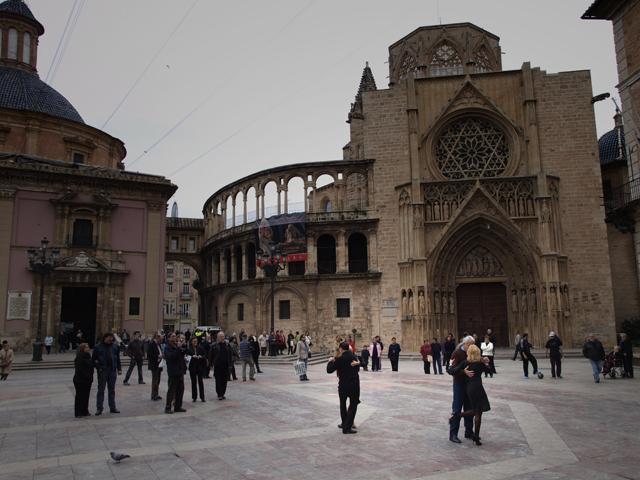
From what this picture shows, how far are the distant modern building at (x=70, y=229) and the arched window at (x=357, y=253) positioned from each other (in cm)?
1235

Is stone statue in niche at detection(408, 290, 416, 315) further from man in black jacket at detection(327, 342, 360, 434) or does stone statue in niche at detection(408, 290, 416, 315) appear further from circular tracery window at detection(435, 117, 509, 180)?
man in black jacket at detection(327, 342, 360, 434)

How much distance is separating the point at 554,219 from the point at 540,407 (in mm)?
22700

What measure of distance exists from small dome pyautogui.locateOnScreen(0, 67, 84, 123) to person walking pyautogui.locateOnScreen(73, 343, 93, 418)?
2738cm

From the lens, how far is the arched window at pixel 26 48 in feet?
125

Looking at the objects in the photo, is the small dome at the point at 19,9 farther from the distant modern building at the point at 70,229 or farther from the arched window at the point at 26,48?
the distant modern building at the point at 70,229

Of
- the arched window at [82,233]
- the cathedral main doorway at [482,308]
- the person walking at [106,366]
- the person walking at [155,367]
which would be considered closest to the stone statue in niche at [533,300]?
the cathedral main doorway at [482,308]

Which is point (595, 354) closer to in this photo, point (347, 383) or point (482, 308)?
point (347, 383)

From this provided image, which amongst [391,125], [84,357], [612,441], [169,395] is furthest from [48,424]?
[391,125]

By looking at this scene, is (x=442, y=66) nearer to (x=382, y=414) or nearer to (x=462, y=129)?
(x=462, y=129)

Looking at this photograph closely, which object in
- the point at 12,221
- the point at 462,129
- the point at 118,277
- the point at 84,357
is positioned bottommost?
the point at 84,357

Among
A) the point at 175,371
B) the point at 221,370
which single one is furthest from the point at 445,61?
the point at 175,371

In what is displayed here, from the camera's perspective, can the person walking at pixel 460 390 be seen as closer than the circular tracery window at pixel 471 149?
Yes

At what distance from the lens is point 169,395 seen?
11.4 m

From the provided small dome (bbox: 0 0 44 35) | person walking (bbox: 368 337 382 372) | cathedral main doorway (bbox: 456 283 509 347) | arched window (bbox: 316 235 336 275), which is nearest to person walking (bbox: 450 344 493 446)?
person walking (bbox: 368 337 382 372)
